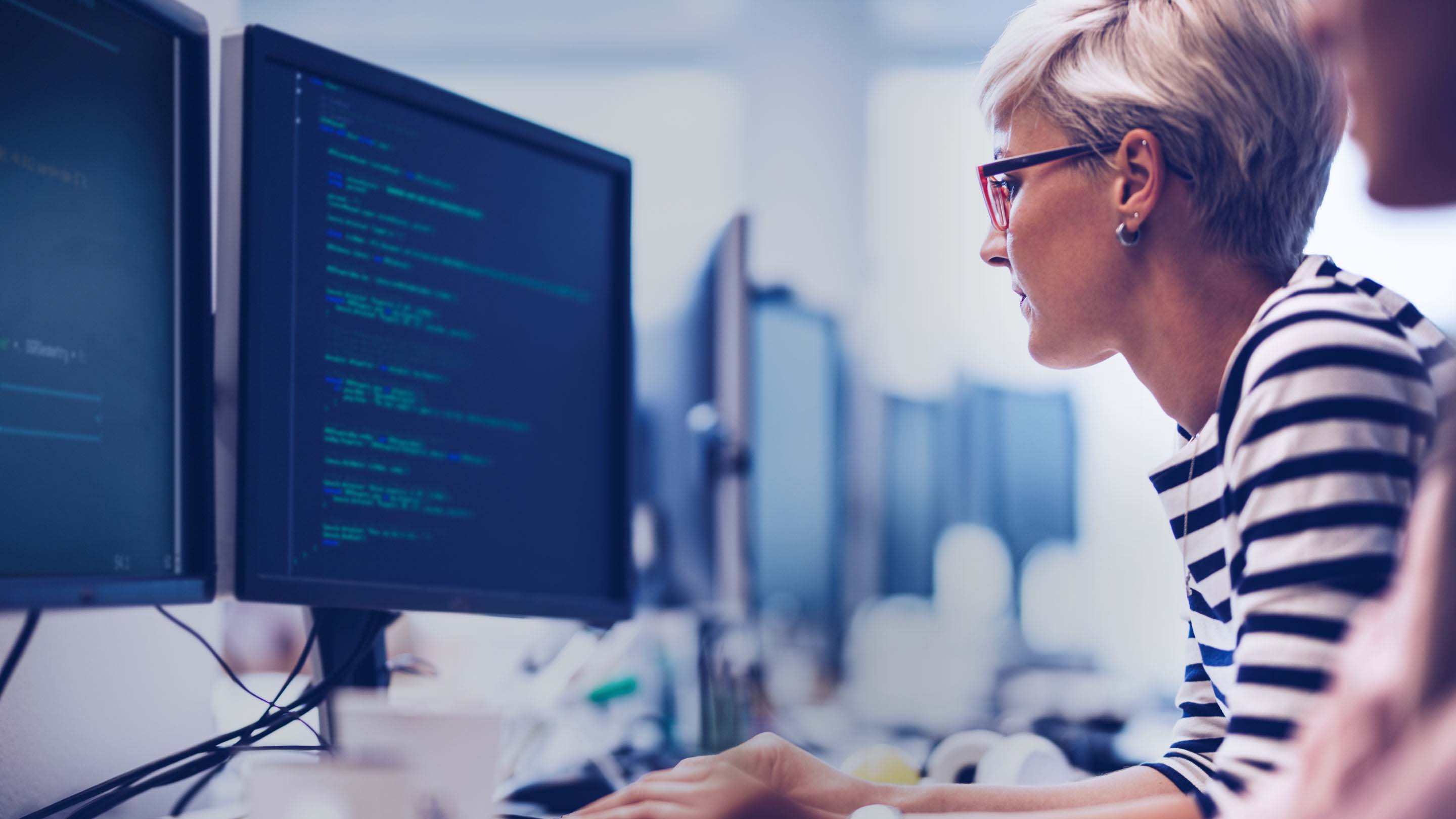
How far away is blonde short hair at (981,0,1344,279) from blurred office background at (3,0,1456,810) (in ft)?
2.71

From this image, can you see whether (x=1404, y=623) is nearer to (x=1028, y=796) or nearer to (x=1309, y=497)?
(x=1309, y=497)

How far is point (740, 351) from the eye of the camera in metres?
1.44

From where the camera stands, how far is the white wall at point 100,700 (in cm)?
82

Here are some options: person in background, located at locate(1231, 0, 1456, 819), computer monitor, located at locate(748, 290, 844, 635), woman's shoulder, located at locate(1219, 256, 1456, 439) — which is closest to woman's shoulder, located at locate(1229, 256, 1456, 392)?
woman's shoulder, located at locate(1219, 256, 1456, 439)

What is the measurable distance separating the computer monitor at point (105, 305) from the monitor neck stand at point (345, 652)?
0.55 feet

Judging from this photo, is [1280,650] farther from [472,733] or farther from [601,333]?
[601,333]

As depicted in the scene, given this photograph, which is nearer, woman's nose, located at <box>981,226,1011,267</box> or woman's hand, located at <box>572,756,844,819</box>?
woman's hand, located at <box>572,756,844,819</box>

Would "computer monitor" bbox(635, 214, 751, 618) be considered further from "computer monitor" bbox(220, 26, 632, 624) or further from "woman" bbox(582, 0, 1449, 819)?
"woman" bbox(582, 0, 1449, 819)

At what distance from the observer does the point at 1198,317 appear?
824 mm

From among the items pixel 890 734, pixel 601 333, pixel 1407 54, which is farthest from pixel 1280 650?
pixel 890 734

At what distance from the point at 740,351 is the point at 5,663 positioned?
927 millimetres

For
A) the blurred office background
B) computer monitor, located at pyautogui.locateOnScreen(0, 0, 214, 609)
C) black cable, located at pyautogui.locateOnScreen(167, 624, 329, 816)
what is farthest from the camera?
the blurred office background

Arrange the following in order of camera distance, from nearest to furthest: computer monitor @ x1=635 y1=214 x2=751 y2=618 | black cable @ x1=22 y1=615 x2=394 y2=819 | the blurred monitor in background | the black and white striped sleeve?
the black and white striped sleeve, black cable @ x1=22 y1=615 x2=394 y2=819, computer monitor @ x1=635 y1=214 x2=751 y2=618, the blurred monitor in background

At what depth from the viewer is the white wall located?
0.82 m
